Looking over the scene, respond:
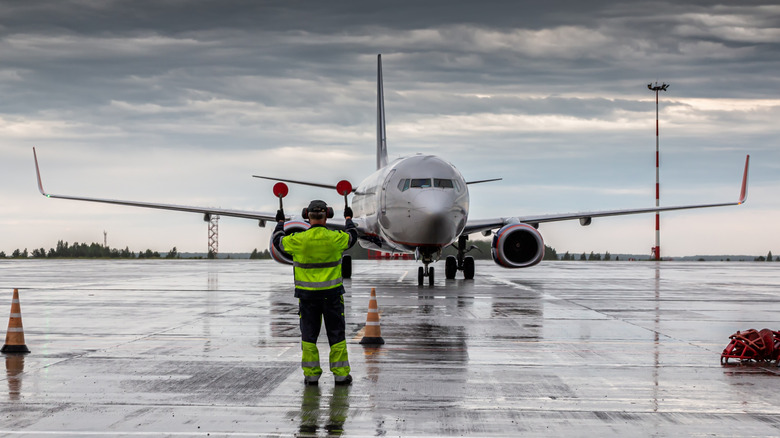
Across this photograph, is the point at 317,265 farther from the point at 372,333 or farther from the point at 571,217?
the point at 571,217

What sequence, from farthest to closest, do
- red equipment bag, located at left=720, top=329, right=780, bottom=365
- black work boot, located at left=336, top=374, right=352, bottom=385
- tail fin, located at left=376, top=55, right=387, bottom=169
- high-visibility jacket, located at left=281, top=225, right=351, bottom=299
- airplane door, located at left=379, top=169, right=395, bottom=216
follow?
tail fin, located at left=376, top=55, right=387, bottom=169, airplane door, located at left=379, top=169, right=395, bottom=216, red equipment bag, located at left=720, top=329, right=780, bottom=365, high-visibility jacket, located at left=281, top=225, right=351, bottom=299, black work boot, located at left=336, top=374, right=352, bottom=385

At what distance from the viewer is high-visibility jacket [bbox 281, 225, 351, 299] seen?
7781 mm

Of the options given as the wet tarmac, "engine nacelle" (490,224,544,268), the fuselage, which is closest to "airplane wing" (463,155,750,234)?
"engine nacelle" (490,224,544,268)

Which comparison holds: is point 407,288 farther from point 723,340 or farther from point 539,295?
point 723,340

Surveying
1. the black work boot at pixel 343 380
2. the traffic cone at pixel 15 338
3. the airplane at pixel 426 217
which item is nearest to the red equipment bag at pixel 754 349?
the black work boot at pixel 343 380

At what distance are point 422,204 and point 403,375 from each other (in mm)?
13217

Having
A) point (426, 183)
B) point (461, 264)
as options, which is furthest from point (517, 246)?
point (426, 183)

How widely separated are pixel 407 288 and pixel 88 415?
15537 mm

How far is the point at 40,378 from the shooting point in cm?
742

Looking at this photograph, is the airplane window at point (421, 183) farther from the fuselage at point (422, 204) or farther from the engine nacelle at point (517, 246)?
the engine nacelle at point (517, 246)

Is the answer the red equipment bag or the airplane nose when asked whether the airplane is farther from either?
the red equipment bag

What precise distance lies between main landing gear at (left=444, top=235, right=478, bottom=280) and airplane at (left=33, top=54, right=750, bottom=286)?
0.03 metres

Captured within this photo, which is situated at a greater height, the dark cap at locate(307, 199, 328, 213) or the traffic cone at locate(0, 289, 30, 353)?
the dark cap at locate(307, 199, 328, 213)

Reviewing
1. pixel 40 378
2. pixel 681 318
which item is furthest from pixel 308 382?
pixel 681 318
